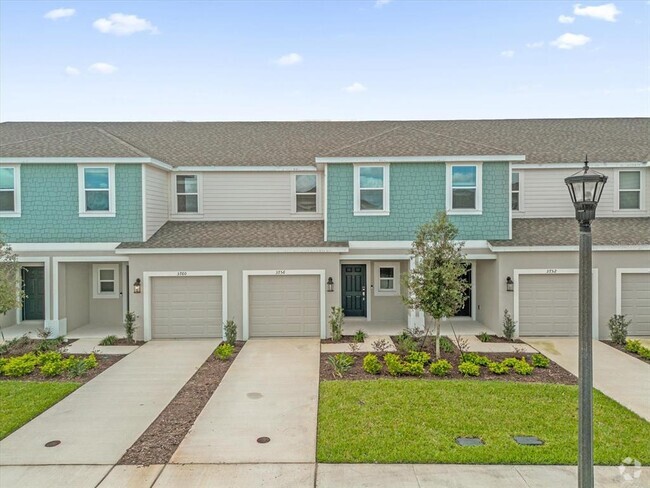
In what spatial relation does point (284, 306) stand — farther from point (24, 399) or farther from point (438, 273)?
point (24, 399)

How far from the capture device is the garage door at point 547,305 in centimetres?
1276

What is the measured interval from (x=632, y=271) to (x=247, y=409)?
12.0 m

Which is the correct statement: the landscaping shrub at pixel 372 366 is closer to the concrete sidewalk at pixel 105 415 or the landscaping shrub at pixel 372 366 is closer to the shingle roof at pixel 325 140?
the concrete sidewalk at pixel 105 415

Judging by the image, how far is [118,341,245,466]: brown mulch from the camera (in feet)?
19.3

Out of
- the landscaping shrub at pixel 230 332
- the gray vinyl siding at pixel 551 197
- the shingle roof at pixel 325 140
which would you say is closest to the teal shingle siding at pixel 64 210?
the shingle roof at pixel 325 140

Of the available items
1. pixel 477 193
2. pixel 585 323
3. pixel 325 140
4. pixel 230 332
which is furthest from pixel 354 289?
pixel 585 323

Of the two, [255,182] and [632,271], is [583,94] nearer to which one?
[632,271]

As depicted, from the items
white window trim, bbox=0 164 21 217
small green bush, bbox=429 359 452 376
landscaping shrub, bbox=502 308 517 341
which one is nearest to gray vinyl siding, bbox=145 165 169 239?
white window trim, bbox=0 164 21 217

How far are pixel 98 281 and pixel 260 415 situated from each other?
10033mm

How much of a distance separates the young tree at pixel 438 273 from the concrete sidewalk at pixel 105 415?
5.81 meters

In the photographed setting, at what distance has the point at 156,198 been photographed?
14.0 metres

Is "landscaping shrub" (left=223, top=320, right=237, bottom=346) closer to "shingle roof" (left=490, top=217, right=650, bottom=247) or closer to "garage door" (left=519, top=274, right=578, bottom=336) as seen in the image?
"shingle roof" (left=490, top=217, right=650, bottom=247)

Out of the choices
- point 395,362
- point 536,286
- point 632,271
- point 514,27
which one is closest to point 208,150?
point 395,362

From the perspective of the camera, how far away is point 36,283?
14.4 metres
